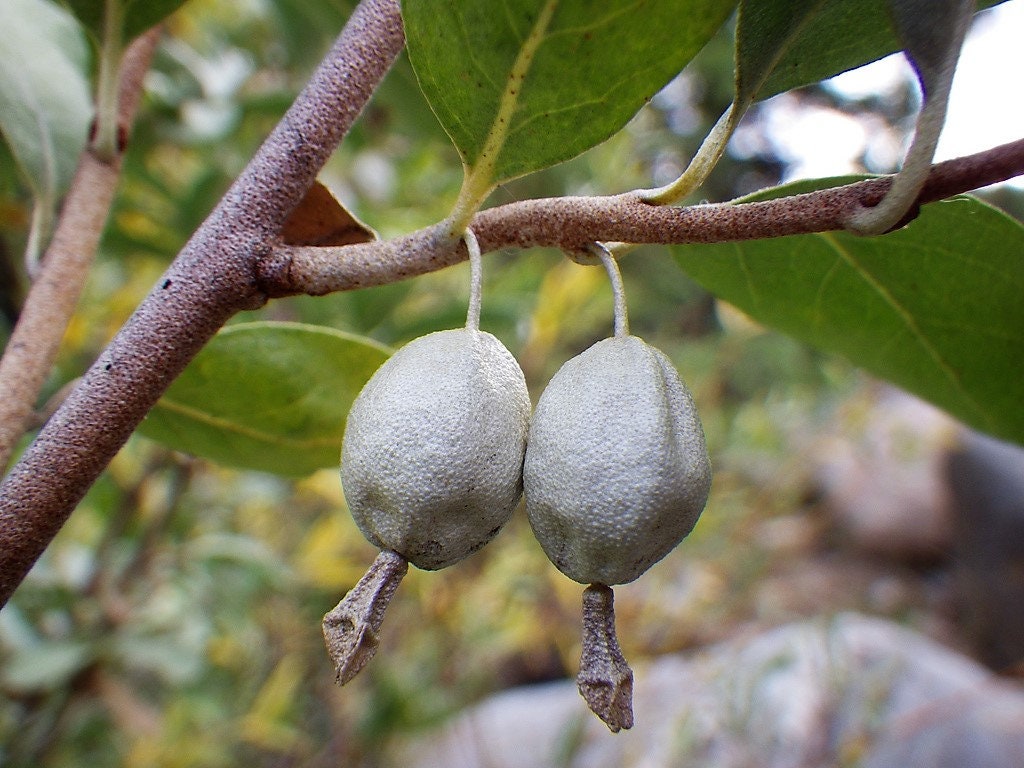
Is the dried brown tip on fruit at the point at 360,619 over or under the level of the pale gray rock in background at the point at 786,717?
over

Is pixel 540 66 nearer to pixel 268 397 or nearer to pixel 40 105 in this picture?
pixel 268 397

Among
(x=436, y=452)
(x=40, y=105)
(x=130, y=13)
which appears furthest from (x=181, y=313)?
(x=40, y=105)

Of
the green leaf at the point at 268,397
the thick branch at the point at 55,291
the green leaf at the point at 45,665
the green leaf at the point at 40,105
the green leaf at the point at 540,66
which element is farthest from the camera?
the green leaf at the point at 45,665

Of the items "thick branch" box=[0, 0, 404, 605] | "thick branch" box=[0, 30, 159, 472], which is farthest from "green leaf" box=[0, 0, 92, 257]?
"thick branch" box=[0, 0, 404, 605]

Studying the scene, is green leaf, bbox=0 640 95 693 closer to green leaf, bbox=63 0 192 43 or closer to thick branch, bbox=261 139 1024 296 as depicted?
green leaf, bbox=63 0 192 43

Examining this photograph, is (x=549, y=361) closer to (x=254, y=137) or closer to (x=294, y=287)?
(x=254, y=137)

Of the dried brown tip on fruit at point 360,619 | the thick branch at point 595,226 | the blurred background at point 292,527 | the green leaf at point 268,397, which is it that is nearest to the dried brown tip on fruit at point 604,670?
the dried brown tip on fruit at point 360,619

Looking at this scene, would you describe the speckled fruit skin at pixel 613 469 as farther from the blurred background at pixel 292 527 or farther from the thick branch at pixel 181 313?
the blurred background at pixel 292 527
